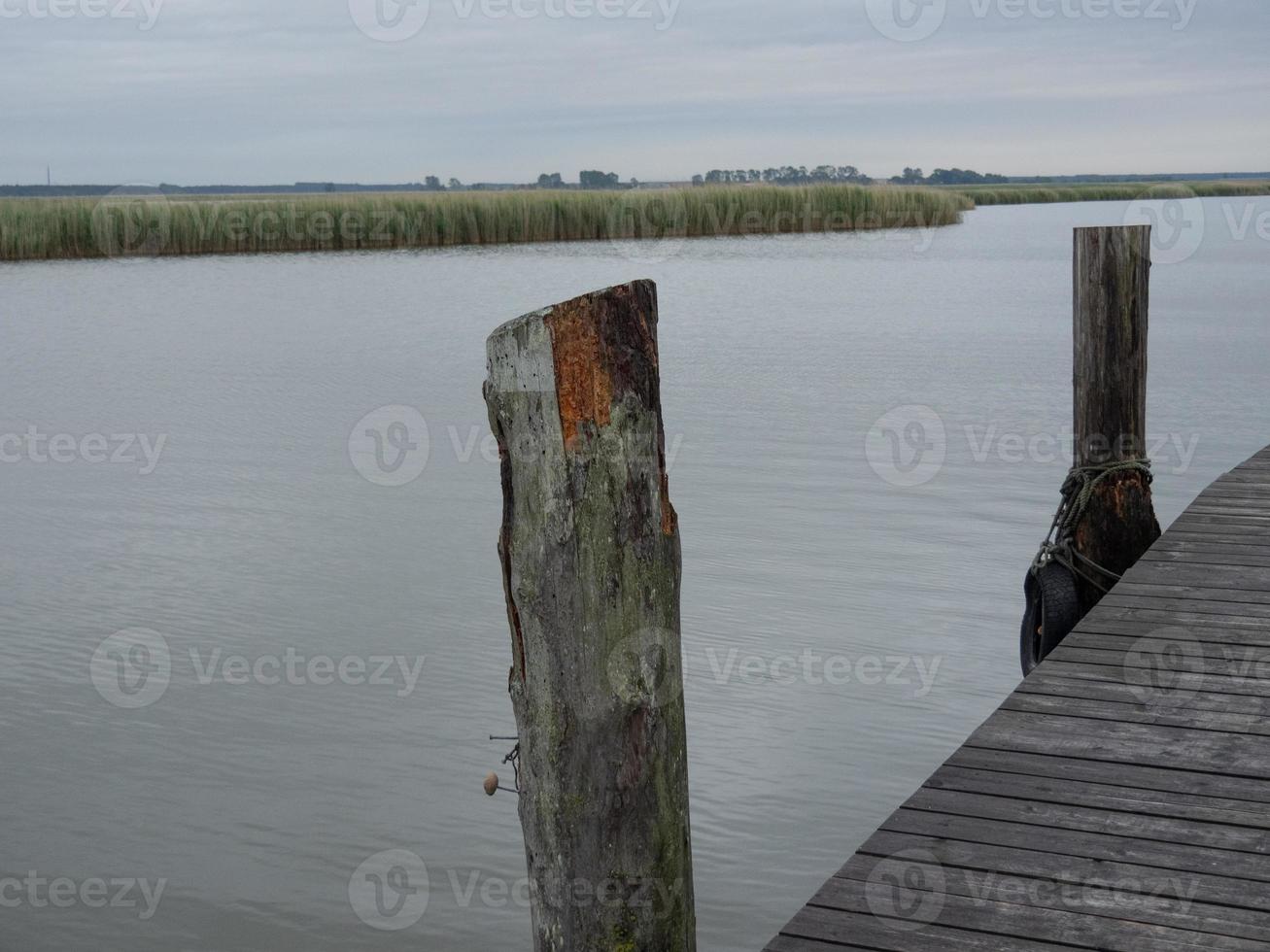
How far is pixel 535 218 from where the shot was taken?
107ft

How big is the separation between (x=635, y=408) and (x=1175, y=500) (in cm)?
729

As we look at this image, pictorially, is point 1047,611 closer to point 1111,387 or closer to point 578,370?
point 1111,387

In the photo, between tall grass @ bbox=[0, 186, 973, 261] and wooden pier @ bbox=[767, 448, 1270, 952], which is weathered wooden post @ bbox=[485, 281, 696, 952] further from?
tall grass @ bbox=[0, 186, 973, 261]

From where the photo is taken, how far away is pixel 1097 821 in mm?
2953

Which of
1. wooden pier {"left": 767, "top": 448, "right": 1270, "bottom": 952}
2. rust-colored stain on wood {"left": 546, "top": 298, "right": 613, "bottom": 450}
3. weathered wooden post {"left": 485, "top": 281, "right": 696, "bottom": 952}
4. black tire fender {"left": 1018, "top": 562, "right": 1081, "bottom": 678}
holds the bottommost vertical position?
black tire fender {"left": 1018, "top": 562, "right": 1081, "bottom": 678}

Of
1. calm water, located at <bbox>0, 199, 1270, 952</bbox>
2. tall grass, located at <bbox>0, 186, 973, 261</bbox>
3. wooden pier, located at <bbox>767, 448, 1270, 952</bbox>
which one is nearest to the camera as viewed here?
wooden pier, located at <bbox>767, 448, 1270, 952</bbox>

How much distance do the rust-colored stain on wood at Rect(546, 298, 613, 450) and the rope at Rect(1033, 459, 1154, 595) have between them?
3508 mm

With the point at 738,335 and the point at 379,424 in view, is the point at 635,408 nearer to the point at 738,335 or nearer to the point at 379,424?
the point at 379,424

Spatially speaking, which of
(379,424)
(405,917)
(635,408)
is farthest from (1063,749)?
(379,424)

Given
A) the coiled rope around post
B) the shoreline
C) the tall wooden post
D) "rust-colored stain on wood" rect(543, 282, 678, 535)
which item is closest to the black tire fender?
the coiled rope around post

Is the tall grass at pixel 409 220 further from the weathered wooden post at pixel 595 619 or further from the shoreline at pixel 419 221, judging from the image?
the weathered wooden post at pixel 595 619

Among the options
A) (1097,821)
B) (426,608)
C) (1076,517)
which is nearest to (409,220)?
(426,608)

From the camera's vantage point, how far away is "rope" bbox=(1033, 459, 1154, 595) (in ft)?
17.7

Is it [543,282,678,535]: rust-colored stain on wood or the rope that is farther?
the rope
